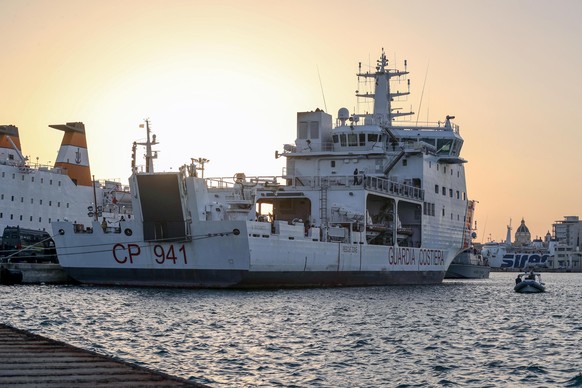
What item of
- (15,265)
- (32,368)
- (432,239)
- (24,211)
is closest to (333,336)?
(32,368)

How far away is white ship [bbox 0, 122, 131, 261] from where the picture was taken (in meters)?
59.7

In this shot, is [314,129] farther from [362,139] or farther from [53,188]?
[53,188]

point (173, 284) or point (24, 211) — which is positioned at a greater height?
point (24, 211)

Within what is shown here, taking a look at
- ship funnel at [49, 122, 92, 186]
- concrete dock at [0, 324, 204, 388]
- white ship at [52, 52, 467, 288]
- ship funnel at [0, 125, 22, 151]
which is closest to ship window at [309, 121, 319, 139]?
white ship at [52, 52, 467, 288]

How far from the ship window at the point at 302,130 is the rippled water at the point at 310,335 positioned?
56.1 ft

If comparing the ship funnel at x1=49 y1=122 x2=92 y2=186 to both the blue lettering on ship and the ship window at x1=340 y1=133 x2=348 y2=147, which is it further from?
the blue lettering on ship

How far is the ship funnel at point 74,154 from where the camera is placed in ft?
220

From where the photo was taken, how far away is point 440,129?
2159 inches

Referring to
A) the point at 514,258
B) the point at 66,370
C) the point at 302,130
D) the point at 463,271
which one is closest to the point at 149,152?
the point at 302,130

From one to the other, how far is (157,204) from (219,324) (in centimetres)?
1311

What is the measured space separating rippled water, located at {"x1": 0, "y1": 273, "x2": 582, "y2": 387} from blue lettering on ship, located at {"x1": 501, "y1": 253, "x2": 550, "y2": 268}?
505 ft

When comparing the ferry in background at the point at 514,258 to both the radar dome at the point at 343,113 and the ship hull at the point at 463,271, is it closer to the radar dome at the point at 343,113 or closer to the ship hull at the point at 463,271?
the ship hull at the point at 463,271

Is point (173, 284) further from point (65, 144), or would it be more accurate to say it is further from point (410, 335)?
point (65, 144)

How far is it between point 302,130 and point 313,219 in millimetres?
8906
